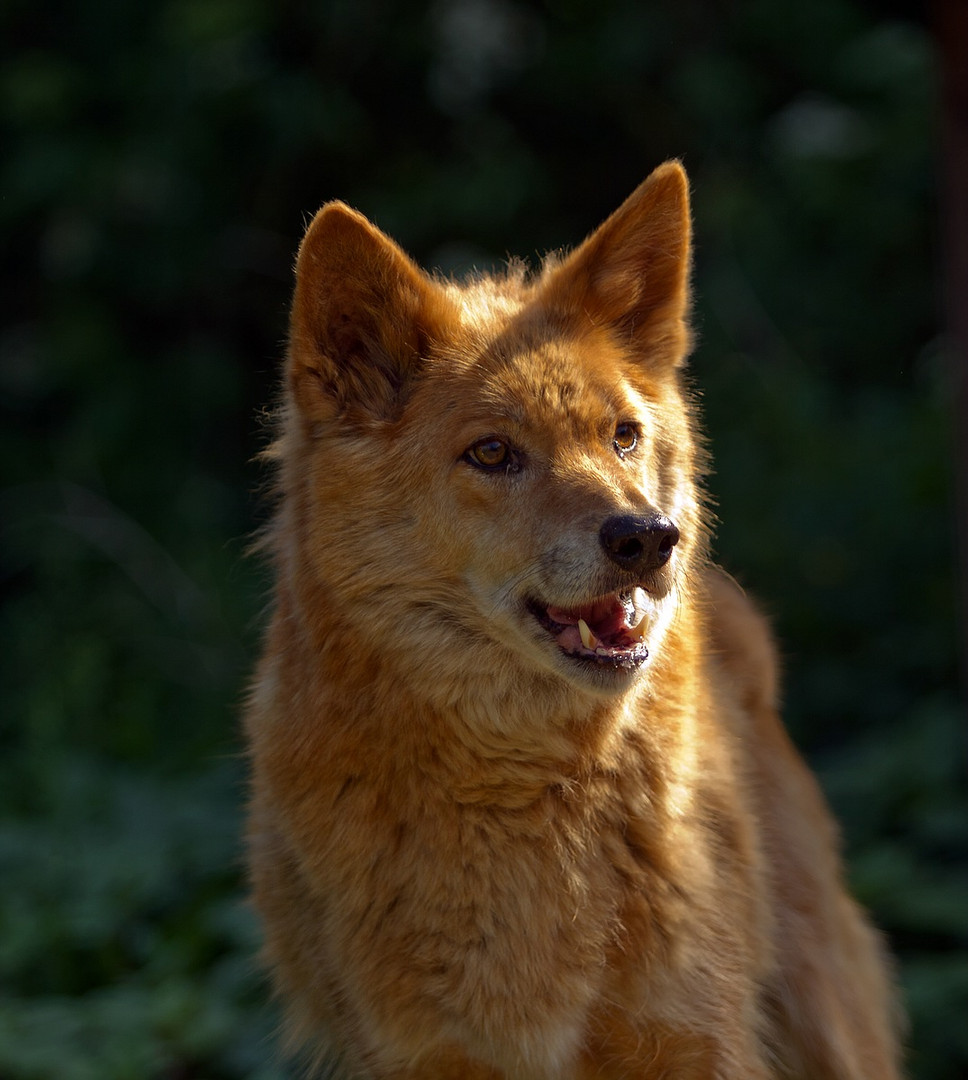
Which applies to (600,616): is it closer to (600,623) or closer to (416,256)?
(600,623)

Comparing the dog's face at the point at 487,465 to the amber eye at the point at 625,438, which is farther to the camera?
the amber eye at the point at 625,438

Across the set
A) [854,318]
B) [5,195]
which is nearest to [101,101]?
[5,195]

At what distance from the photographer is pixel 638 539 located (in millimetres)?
2496

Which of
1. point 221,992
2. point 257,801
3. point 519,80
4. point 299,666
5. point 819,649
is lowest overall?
point 221,992

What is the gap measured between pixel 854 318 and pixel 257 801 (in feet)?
21.1

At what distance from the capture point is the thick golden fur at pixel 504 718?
103 inches

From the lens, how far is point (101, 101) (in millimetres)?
8062

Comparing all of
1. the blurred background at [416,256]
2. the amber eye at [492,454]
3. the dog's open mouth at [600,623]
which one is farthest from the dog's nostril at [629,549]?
the blurred background at [416,256]

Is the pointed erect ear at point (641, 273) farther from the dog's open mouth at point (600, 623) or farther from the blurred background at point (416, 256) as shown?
the blurred background at point (416, 256)

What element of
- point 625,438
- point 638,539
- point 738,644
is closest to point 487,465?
point 625,438

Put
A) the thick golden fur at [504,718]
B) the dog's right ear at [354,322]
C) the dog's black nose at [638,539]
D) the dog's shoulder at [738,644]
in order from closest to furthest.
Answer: the dog's black nose at [638,539] < the thick golden fur at [504,718] < the dog's right ear at [354,322] < the dog's shoulder at [738,644]

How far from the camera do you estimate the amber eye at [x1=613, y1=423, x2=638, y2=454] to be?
9.42 feet

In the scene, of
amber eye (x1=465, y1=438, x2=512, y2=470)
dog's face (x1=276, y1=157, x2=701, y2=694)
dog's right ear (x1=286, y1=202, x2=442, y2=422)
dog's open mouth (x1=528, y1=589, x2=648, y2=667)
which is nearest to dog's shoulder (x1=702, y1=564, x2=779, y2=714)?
dog's face (x1=276, y1=157, x2=701, y2=694)

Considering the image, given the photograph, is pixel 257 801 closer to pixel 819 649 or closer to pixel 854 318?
pixel 819 649
